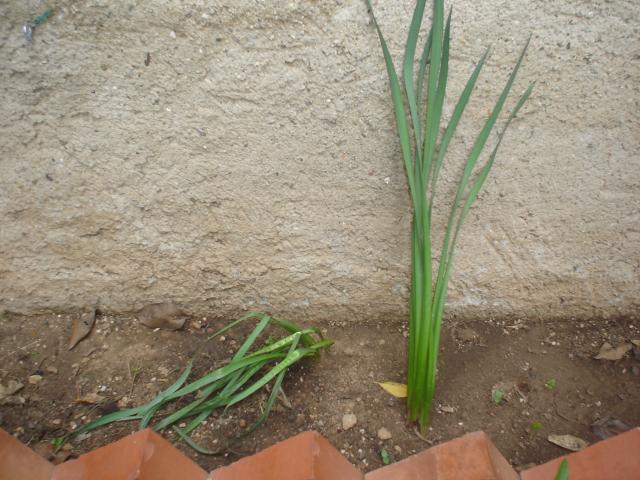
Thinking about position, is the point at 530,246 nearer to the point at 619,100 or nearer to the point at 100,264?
the point at 619,100

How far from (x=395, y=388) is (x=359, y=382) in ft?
0.32

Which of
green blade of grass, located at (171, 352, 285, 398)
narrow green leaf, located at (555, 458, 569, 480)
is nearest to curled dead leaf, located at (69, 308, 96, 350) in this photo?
green blade of grass, located at (171, 352, 285, 398)

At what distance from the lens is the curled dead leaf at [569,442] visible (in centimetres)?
121

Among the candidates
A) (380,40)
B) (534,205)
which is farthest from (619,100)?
(380,40)

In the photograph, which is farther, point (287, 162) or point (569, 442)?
point (287, 162)

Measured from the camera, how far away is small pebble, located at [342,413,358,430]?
128 cm

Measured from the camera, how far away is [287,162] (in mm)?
1323

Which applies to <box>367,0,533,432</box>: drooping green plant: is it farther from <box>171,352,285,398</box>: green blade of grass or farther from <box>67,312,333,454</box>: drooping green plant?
<box>171,352,285,398</box>: green blade of grass

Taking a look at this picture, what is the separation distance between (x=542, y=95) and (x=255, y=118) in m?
0.71

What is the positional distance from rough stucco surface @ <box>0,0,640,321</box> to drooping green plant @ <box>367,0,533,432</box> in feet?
0.24

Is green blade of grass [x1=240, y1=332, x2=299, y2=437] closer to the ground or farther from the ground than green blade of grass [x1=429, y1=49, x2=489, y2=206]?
closer to the ground

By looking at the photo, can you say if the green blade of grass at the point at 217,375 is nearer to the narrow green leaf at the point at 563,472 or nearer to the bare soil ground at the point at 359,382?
the bare soil ground at the point at 359,382

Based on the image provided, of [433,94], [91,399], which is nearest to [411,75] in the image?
[433,94]

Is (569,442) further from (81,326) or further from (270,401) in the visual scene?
(81,326)
